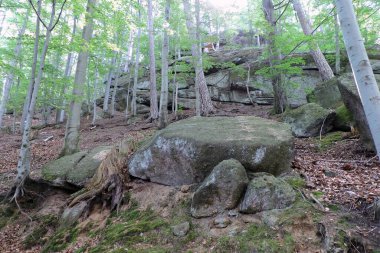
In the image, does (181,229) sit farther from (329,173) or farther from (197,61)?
(197,61)

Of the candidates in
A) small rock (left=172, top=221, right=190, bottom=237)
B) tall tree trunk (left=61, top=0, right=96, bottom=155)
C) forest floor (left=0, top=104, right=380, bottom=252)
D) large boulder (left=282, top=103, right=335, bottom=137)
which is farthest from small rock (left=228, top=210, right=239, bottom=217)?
tall tree trunk (left=61, top=0, right=96, bottom=155)

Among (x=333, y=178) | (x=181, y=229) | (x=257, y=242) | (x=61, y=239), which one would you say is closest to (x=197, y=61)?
(x=333, y=178)

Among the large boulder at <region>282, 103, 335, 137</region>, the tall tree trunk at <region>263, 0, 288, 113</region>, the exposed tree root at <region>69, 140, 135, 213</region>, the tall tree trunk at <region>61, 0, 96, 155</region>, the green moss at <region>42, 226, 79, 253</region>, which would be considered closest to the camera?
the green moss at <region>42, 226, 79, 253</region>

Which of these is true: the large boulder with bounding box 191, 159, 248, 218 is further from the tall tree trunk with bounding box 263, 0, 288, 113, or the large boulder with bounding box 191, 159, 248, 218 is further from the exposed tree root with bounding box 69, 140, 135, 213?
the tall tree trunk with bounding box 263, 0, 288, 113

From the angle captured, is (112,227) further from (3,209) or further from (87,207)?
(3,209)

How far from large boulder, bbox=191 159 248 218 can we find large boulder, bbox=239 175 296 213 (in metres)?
0.15

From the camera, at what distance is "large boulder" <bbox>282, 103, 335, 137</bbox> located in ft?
25.7

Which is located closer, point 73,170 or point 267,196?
point 267,196

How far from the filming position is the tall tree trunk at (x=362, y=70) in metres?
2.98

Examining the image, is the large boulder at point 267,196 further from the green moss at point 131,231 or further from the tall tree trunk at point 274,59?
the tall tree trunk at point 274,59

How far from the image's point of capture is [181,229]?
12.7 feet

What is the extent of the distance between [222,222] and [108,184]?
287cm

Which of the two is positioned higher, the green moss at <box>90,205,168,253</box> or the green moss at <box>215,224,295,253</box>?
the green moss at <box>215,224,295,253</box>

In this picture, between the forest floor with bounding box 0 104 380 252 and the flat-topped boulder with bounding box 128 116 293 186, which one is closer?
the forest floor with bounding box 0 104 380 252
